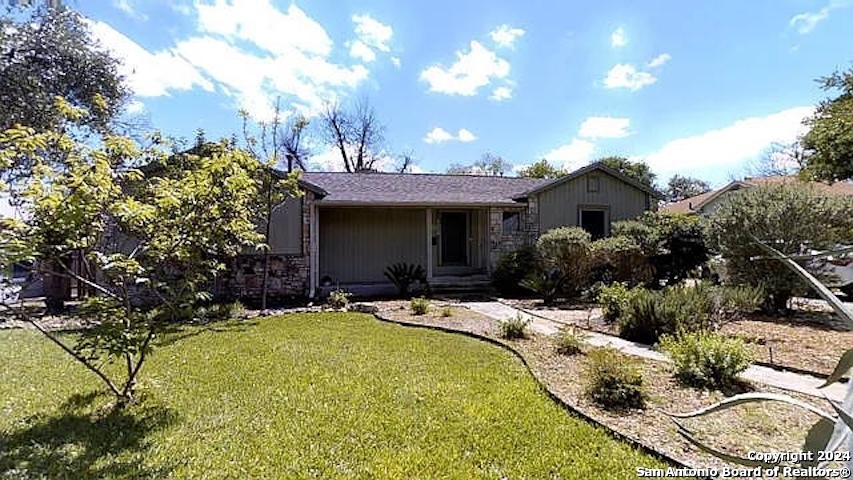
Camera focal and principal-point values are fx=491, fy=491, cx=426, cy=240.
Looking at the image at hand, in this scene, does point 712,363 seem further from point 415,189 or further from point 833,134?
point 833,134

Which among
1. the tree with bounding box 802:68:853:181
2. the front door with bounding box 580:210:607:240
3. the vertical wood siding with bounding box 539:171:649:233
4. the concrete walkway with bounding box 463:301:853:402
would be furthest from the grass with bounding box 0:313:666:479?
the tree with bounding box 802:68:853:181

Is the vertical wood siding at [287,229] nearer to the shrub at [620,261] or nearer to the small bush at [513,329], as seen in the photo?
the small bush at [513,329]

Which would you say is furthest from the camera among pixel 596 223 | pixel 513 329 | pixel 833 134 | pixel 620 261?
pixel 596 223

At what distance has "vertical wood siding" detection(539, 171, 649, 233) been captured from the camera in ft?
51.4

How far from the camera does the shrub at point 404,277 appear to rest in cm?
1438

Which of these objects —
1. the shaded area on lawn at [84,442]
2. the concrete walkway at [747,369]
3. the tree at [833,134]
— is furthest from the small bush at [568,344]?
the tree at [833,134]

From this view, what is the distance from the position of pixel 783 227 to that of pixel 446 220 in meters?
9.37

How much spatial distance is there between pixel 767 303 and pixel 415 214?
9756mm

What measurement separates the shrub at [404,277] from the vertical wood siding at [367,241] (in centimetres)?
97

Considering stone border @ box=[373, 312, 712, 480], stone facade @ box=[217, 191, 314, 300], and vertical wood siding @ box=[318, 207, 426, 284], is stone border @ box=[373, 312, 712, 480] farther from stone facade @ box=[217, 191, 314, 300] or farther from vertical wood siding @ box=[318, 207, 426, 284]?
vertical wood siding @ box=[318, 207, 426, 284]

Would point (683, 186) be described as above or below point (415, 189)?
above

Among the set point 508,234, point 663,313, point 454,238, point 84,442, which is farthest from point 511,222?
point 84,442

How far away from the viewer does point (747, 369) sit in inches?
218

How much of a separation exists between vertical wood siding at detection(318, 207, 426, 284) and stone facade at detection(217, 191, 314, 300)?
59.2 inches
